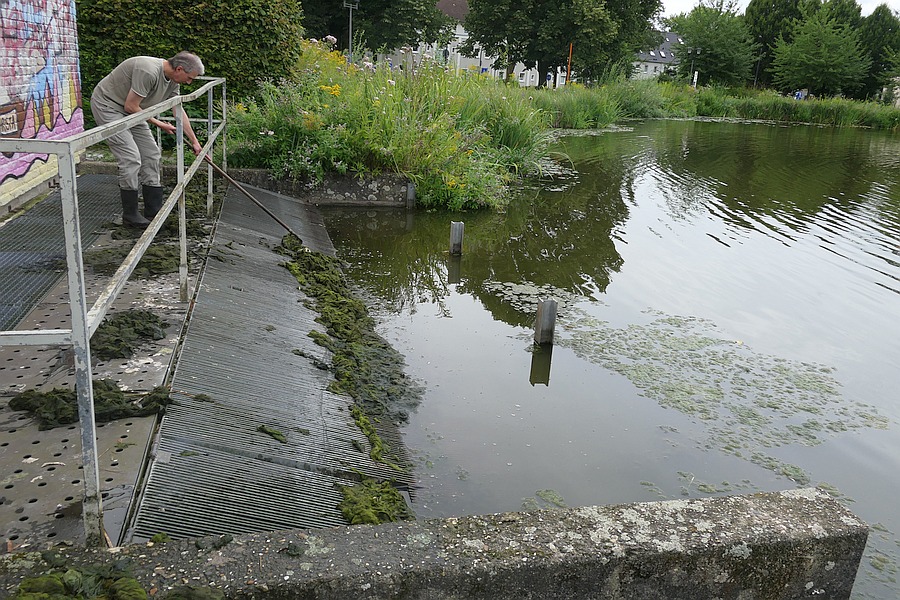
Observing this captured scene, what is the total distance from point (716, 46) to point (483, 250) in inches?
2132

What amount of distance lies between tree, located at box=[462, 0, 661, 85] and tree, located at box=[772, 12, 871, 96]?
1662cm

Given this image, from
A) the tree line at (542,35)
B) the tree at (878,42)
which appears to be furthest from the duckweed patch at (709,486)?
→ the tree at (878,42)

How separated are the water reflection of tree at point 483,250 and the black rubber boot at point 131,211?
237 cm

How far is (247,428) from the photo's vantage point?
366cm

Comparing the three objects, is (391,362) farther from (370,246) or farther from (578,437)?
(370,246)

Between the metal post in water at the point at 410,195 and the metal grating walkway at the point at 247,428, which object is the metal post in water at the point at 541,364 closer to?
the metal grating walkway at the point at 247,428

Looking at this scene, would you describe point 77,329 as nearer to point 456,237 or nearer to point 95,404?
point 95,404

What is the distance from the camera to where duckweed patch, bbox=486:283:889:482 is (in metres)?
5.08

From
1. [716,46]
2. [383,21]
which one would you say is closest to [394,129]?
[383,21]

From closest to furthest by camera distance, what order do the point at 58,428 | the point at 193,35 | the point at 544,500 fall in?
the point at 58,428 → the point at 544,500 → the point at 193,35

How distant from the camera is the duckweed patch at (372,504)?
128 inches

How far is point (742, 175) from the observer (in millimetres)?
17984

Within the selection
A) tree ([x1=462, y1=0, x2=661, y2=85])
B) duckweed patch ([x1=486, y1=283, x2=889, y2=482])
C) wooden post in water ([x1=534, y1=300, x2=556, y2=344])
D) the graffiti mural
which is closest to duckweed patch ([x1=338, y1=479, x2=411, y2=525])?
duckweed patch ([x1=486, y1=283, x2=889, y2=482])

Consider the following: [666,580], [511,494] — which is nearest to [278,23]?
[511,494]
